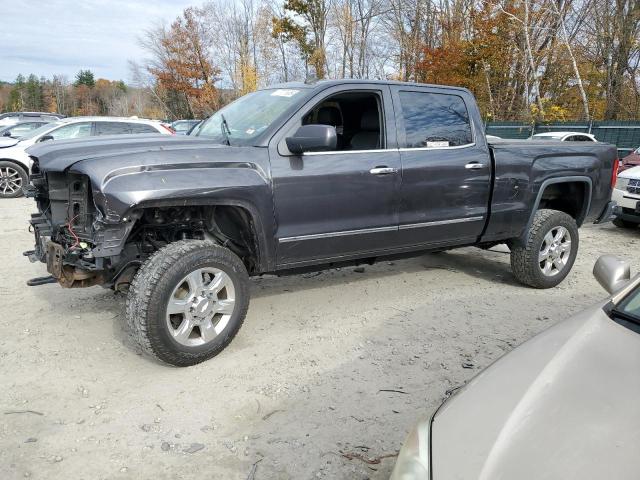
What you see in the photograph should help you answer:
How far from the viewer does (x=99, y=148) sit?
3252 mm

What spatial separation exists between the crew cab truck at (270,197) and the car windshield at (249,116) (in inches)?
0.7

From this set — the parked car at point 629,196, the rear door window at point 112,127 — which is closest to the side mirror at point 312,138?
the parked car at point 629,196

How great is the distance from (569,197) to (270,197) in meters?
3.71

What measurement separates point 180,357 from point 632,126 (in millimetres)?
18997

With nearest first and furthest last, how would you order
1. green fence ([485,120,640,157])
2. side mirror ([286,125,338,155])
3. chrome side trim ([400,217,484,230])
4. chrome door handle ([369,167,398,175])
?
side mirror ([286,125,338,155])
chrome door handle ([369,167,398,175])
chrome side trim ([400,217,484,230])
green fence ([485,120,640,157])

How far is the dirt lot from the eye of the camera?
2447mm

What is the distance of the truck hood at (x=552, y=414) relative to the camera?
1.31 meters

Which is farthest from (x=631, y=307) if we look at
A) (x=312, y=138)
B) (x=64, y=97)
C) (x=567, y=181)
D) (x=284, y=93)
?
(x=64, y=97)

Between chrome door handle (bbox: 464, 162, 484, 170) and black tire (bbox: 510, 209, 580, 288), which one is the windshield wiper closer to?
chrome door handle (bbox: 464, 162, 484, 170)

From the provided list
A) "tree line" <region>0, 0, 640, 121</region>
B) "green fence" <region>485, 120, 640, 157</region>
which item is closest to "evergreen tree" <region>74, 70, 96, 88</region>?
"tree line" <region>0, 0, 640, 121</region>

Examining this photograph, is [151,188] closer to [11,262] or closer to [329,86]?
[329,86]

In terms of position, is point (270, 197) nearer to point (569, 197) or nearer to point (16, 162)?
point (569, 197)

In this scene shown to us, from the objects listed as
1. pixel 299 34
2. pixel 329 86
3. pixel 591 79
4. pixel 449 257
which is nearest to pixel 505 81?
pixel 591 79

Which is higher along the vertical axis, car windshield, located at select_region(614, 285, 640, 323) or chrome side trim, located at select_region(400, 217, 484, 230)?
chrome side trim, located at select_region(400, 217, 484, 230)
